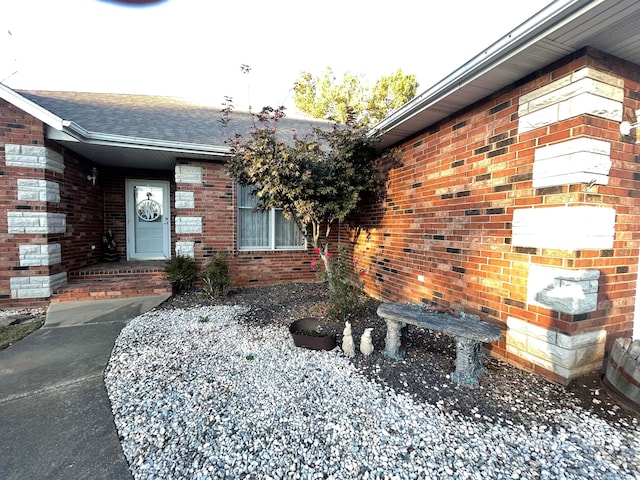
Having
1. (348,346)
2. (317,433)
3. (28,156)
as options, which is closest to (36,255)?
(28,156)

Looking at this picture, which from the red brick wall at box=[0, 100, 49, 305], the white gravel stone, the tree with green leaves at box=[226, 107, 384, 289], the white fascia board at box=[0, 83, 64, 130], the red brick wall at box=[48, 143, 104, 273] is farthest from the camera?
the red brick wall at box=[48, 143, 104, 273]

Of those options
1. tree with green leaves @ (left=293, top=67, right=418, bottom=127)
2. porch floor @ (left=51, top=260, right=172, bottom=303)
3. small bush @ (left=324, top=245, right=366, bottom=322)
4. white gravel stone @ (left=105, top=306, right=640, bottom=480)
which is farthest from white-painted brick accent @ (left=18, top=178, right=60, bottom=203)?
tree with green leaves @ (left=293, top=67, right=418, bottom=127)

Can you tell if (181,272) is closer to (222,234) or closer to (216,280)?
(216,280)

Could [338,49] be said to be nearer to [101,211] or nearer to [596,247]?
[101,211]

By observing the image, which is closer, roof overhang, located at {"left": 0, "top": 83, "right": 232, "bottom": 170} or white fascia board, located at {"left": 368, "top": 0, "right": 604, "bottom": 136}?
white fascia board, located at {"left": 368, "top": 0, "right": 604, "bottom": 136}

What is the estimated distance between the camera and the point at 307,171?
3955mm

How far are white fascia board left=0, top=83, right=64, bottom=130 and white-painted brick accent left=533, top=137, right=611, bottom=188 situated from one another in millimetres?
6127

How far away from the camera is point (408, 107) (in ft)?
11.3

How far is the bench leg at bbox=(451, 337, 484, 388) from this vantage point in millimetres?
2436

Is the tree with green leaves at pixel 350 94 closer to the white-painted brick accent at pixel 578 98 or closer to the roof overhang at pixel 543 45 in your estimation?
the roof overhang at pixel 543 45

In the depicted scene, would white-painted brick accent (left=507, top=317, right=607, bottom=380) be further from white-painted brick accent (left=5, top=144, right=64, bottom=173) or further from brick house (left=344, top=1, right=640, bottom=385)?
white-painted brick accent (left=5, top=144, right=64, bottom=173)

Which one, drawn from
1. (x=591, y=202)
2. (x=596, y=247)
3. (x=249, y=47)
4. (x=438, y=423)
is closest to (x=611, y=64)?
(x=591, y=202)

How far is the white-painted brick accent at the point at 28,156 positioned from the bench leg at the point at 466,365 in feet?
21.2

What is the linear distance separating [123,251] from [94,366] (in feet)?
15.2
